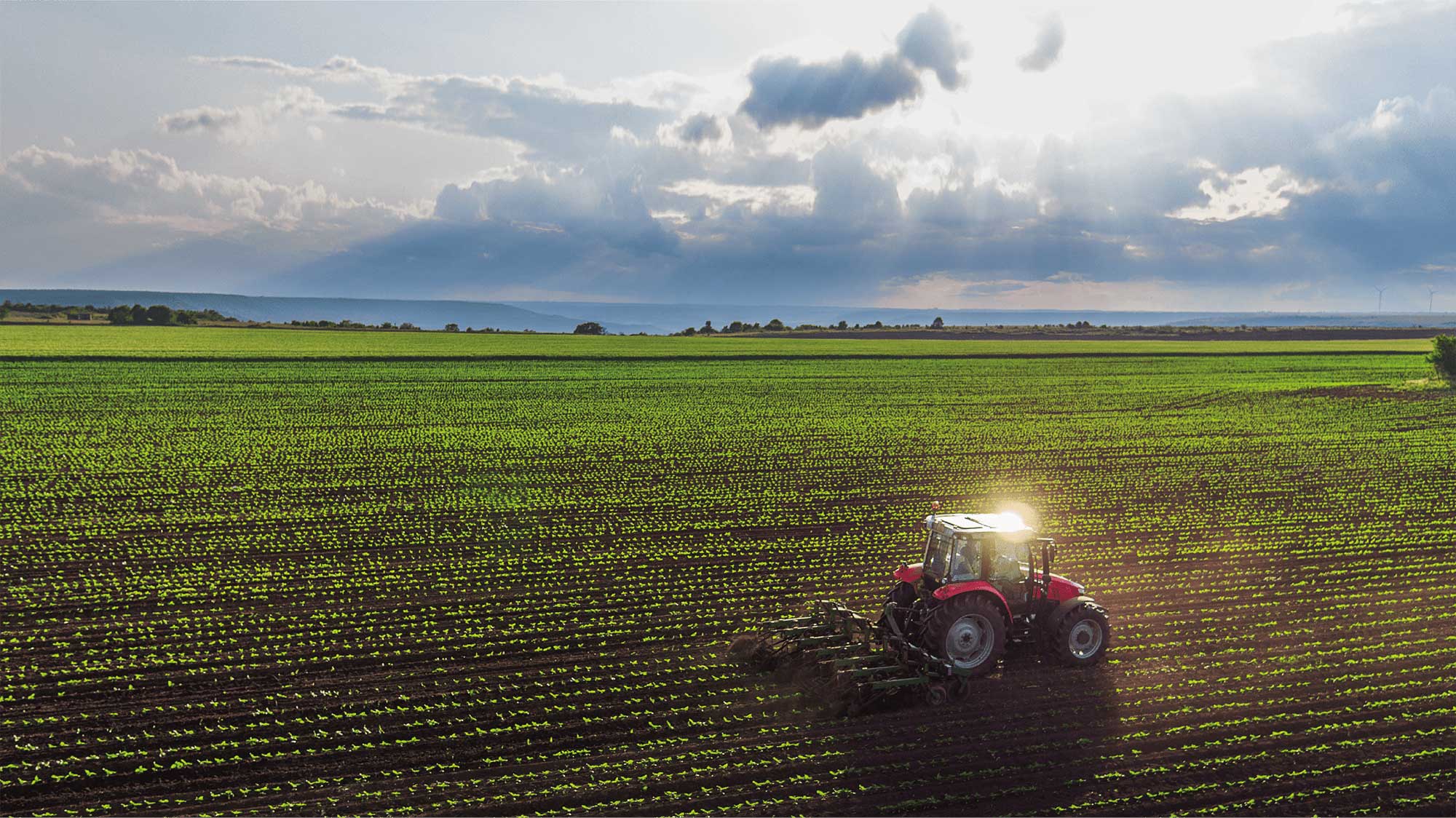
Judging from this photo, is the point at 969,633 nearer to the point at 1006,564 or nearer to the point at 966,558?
the point at 966,558

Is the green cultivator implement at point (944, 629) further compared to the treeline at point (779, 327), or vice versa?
the treeline at point (779, 327)

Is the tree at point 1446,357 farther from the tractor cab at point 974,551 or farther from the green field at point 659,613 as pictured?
the tractor cab at point 974,551

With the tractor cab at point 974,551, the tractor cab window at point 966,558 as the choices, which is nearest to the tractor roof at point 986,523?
the tractor cab at point 974,551

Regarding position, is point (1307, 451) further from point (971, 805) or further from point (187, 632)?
point (187, 632)

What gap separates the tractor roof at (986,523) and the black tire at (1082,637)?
4.85 ft

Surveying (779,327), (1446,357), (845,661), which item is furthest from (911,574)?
(779,327)

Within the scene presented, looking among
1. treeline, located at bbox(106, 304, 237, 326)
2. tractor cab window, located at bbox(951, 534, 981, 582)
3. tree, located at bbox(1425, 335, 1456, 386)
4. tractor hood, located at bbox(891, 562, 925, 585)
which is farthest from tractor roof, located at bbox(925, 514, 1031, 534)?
treeline, located at bbox(106, 304, 237, 326)

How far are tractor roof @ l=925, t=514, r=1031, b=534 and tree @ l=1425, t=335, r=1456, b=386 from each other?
59.4 metres

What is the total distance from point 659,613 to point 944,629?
538 centimetres

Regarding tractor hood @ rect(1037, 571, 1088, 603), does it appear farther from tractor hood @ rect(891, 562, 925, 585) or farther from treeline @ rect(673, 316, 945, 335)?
treeline @ rect(673, 316, 945, 335)

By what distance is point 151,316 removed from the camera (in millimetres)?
135125

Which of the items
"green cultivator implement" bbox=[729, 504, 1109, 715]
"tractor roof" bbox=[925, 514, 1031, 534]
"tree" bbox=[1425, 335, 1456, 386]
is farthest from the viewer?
"tree" bbox=[1425, 335, 1456, 386]

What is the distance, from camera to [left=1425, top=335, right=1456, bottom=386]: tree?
55938mm

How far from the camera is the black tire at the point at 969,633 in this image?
11930mm
